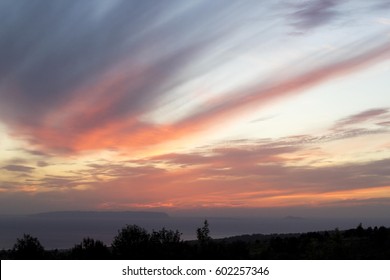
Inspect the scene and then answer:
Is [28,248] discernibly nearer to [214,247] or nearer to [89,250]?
[89,250]

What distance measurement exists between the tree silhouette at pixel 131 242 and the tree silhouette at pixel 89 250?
6.47 feet

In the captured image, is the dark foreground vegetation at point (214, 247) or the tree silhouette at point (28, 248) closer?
the dark foreground vegetation at point (214, 247)

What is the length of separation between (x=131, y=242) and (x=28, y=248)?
49.0 ft

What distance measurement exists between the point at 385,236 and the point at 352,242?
4371mm

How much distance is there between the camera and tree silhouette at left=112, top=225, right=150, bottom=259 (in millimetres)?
68688

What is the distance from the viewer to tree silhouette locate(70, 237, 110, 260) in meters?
65.6

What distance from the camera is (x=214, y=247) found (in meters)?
62.0

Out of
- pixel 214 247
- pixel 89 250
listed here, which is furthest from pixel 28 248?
pixel 214 247

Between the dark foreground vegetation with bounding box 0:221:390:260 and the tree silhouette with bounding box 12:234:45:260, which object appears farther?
the tree silhouette with bounding box 12:234:45:260

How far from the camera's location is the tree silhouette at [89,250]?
2584 inches
